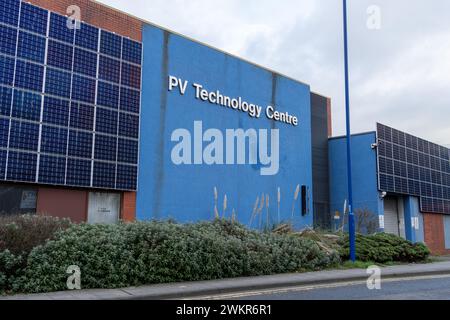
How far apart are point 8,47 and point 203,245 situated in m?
8.51

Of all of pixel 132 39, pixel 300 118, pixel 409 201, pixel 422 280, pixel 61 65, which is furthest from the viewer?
pixel 409 201

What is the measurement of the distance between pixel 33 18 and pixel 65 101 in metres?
2.77

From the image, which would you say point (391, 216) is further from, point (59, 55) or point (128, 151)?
point (59, 55)

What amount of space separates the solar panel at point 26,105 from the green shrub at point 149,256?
495 cm

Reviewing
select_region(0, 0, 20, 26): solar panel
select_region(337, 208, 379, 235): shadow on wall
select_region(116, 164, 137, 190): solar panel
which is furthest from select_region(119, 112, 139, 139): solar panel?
select_region(337, 208, 379, 235): shadow on wall

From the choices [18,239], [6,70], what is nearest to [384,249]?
[18,239]

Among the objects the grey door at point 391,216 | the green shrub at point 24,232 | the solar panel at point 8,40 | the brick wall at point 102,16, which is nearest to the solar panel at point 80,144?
the solar panel at point 8,40

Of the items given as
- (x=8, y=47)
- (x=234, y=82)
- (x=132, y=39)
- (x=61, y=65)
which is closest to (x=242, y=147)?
(x=234, y=82)

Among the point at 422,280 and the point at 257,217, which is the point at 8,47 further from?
the point at 422,280

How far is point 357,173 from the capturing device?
29.5 meters

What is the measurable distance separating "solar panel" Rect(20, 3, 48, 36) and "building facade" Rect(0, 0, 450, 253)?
0.11 feet

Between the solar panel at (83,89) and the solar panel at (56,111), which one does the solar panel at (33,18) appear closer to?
the solar panel at (83,89)

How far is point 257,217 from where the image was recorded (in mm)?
21938
